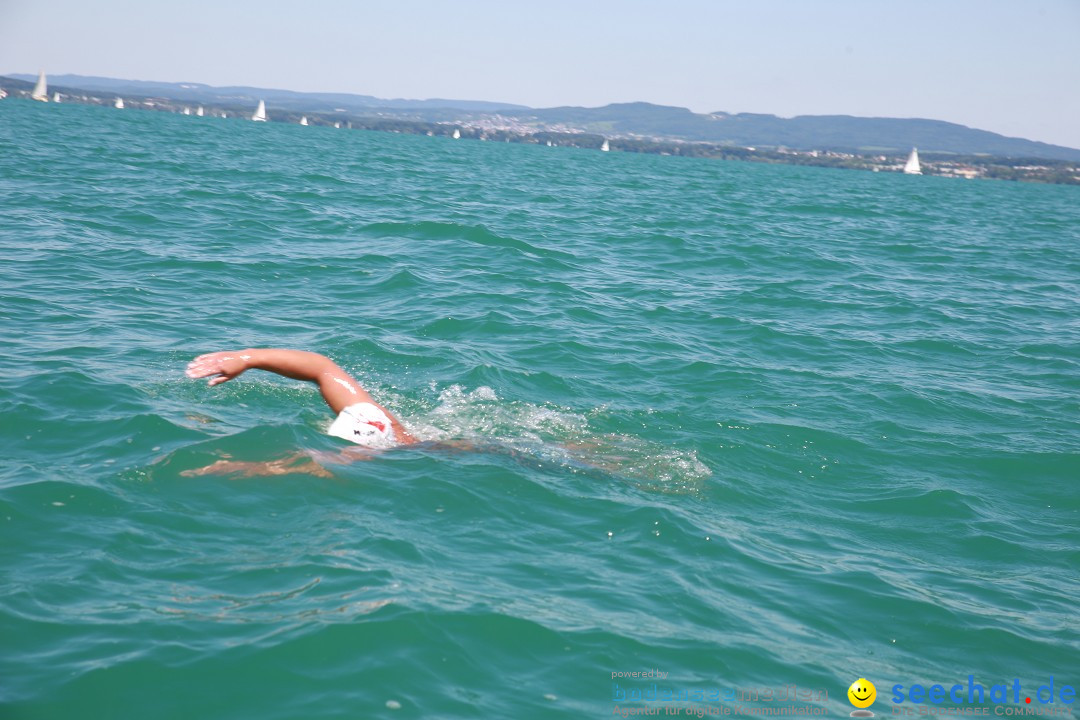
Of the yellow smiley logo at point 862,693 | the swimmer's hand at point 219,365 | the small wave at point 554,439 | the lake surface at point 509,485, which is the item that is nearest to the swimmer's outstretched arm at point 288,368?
the swimmer's hand at point 219,365

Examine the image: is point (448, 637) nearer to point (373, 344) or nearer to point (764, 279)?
point (373, 344)

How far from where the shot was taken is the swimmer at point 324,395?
702 cm

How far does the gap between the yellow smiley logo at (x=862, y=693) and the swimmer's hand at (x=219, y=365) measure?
4914 mm

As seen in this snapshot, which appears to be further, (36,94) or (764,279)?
(36,94)

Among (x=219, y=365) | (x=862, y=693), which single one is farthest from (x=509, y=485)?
(x=862, y=693)

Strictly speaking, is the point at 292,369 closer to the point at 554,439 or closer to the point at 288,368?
the point at 288,368

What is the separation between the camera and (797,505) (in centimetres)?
776

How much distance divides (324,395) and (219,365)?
3.37 ft

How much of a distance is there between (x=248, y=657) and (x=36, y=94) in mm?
117414

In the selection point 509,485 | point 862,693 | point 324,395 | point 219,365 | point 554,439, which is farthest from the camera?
point 554,439

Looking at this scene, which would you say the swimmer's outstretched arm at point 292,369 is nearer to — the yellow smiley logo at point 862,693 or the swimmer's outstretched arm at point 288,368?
the swimmer's outstretched arm at point 288,368

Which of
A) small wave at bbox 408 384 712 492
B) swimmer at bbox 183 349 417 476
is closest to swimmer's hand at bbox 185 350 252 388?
swimmer at bbox 183 349 417 476

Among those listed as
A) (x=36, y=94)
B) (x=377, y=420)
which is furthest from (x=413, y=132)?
(x=377, y=420)

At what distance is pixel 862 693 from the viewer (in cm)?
499
